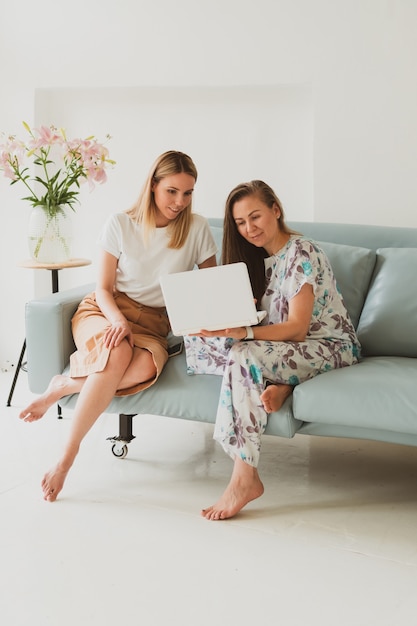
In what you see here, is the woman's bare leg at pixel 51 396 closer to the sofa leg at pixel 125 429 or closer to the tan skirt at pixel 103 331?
the tan skirt at pixel 103 331

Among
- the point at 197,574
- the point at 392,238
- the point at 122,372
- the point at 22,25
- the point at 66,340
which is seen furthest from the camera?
the point at 22,25

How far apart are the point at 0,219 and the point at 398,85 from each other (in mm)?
2054

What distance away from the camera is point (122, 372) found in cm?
265

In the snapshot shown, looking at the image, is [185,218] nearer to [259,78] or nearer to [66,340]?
[66,340]

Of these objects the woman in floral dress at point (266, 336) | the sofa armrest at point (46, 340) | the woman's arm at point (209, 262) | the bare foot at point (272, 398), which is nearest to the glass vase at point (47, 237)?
the sofa armrest at point (46, 340)

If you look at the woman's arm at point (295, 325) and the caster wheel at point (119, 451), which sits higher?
the woman's arm at point (295, 325)

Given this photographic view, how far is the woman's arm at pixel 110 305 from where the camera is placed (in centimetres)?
268

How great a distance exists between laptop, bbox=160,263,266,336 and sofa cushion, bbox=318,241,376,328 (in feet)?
1.87

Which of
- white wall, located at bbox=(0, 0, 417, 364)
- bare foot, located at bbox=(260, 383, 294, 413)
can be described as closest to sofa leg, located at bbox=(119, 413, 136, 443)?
bare foot, located at bbox=(260, 383, 294, 413)

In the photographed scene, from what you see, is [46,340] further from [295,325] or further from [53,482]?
[295,325]

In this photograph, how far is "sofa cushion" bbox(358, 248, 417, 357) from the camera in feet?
9.26

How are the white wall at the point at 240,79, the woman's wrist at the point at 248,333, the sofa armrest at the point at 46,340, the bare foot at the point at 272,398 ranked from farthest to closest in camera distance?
1. the white wall at the point at 240,79
2. the sofa armrest at the point at 46,340
3. the woman's wrist at the point at 248,333
4. the bare foot at the point at 272,398

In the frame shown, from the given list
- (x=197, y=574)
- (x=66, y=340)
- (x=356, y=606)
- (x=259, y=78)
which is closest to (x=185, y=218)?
(x=66, y=340)

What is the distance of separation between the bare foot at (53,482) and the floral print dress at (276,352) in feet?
1.69
